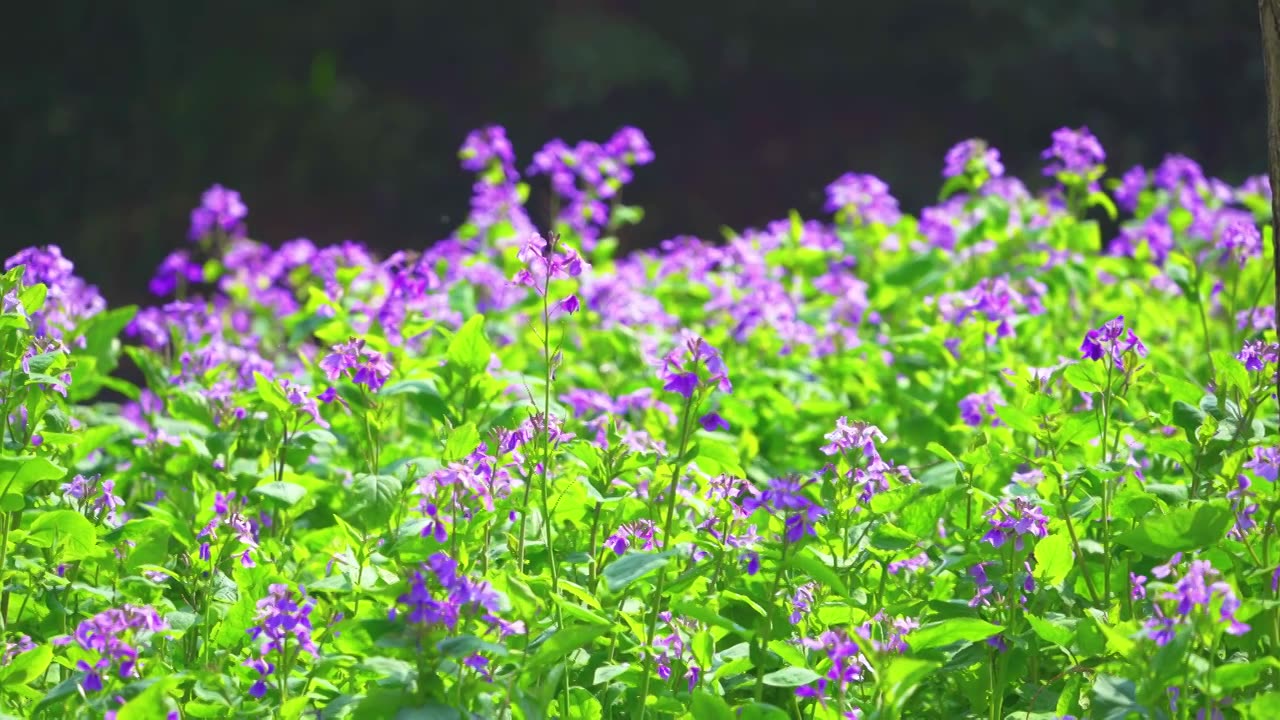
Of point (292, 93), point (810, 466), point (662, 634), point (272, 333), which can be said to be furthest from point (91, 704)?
point (292, 93)

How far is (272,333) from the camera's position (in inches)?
195

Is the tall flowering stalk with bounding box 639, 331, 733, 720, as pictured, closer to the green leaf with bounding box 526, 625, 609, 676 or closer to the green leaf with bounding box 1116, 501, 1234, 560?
the green leaf with bounding box 526, 625, 609, 676

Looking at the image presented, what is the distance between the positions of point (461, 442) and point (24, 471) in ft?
2.34

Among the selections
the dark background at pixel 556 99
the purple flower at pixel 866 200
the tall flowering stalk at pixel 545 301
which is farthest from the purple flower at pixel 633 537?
the dark background at pixel 556 99

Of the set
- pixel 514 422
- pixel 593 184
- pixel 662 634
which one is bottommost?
pixel 662 634

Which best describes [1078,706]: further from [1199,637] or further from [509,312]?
[509,312]

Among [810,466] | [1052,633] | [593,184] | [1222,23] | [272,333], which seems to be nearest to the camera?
[1052,633]

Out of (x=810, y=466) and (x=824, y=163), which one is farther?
(x=824, y=163)

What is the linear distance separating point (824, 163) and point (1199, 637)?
28.3 feet

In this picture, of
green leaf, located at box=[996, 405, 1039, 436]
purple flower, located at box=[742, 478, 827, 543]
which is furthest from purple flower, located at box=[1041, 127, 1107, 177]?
purple flower, located at box=[742, 478, 827, 543]

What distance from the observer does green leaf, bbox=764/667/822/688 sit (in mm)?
2148

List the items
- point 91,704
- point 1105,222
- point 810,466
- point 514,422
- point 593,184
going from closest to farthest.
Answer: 1. point 91,704
2. point 514,422
3. point 810,466
4. point 593,184
5. point 1105,222

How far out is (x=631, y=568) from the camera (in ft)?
6.98

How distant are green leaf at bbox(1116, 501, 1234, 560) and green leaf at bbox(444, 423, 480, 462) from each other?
109cm
